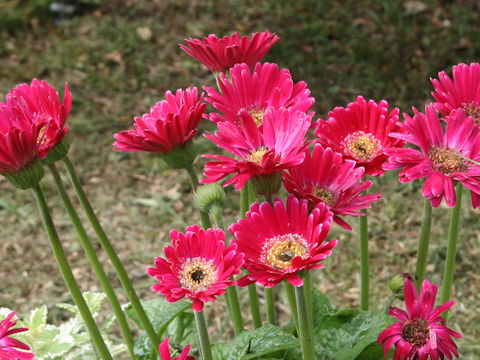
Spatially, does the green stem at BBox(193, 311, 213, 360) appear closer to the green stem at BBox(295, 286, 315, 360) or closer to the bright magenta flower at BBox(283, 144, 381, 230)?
the green stem at BBox(295, 286, 315, 360)

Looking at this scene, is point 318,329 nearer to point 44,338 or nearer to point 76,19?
point 44,338

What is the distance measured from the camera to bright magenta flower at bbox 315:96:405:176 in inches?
50.6

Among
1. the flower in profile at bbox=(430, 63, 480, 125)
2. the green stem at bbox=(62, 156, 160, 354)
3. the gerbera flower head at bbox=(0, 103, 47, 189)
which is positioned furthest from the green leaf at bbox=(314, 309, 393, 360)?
the gerbera flower head at bbox=(0, 103, 47, 189)

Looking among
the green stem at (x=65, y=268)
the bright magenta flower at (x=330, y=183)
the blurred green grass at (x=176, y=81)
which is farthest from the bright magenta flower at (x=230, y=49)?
the blurred green grass at (x=176, y=81)

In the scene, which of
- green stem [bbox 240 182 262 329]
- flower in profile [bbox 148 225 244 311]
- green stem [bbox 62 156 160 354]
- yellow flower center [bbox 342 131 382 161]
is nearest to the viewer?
flower in profile [bbox 148 225 244 311]

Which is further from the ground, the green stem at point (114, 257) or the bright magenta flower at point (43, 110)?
the bright magenta flower at point (43, 110)

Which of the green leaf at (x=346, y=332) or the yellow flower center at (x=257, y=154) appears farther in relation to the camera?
the green leaf at (x=346, y=332)

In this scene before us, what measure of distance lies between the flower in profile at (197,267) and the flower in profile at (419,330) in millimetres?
364

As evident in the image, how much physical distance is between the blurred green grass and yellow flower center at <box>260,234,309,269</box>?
1.31 metres

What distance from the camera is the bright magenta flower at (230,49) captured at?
57.4 inches

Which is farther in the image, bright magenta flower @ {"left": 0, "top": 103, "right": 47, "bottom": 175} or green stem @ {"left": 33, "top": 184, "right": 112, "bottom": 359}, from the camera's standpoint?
green stem @ {"left": 33, "top": 184, "right": 112, "bottom": 359}

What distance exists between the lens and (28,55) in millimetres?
4117

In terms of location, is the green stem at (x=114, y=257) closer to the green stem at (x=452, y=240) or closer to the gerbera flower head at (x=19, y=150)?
the gerbera flower head at (x=19, y=150)

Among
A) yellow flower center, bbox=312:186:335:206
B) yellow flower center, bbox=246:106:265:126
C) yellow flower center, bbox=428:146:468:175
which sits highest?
yellow flower center, bbox=246:106:265:126
